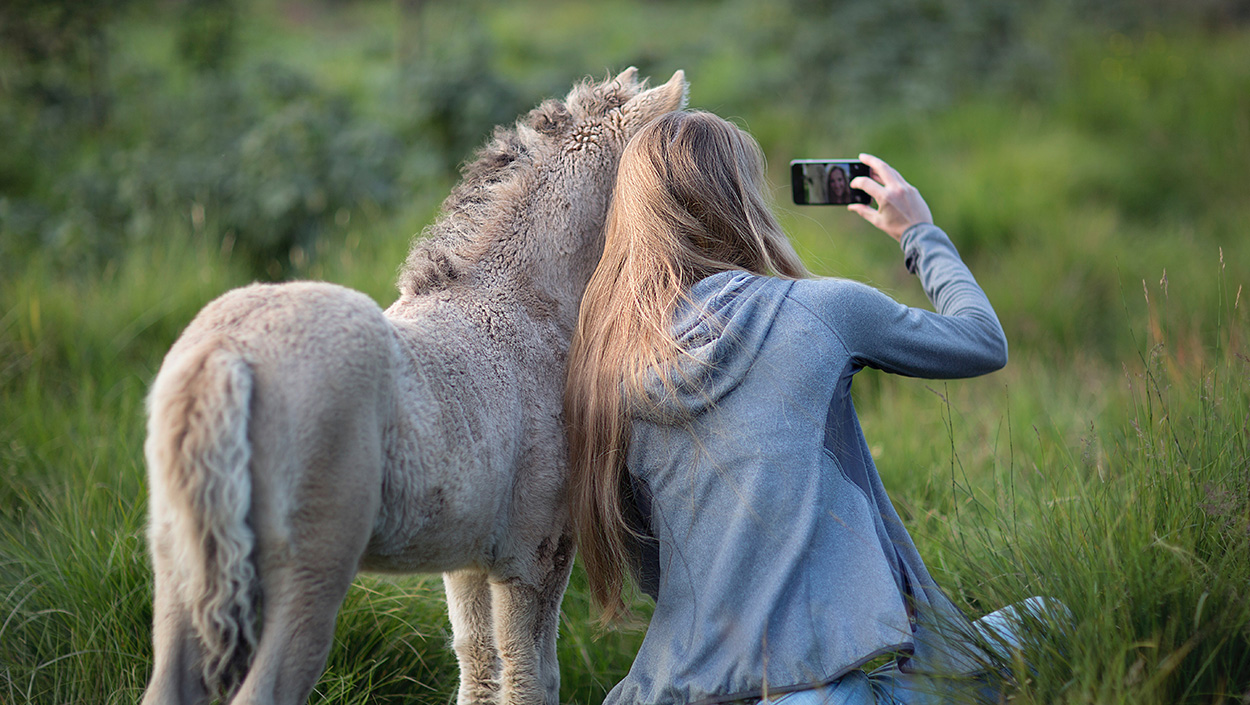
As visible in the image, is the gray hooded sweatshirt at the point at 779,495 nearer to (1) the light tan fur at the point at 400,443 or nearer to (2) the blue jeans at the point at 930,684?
(2) the blue jeans at the point at 930,684

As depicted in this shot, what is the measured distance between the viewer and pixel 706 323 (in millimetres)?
1947

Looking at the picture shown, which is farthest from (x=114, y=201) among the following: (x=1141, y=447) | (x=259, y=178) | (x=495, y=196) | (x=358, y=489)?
(x=1141, y=447)

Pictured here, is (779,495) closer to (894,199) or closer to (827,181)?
(894,199)

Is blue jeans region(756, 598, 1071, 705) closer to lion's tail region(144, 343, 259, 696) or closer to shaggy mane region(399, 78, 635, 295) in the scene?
lion's tail region(144, 343, 259, 696)

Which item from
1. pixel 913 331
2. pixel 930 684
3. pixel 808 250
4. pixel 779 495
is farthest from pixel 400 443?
pixel 808 250

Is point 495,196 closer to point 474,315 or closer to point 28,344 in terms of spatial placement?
point 474,315

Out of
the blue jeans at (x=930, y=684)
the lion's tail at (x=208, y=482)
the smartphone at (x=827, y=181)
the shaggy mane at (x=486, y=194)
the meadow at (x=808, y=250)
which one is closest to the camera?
the lion's tail at (x=208, y=482)

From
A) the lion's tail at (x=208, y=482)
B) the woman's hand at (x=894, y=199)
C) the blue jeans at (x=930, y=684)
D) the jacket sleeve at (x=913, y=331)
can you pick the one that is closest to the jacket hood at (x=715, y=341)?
the jacket sleeve at (x=913, y=331)

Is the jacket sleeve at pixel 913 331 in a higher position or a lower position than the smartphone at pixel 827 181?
lower

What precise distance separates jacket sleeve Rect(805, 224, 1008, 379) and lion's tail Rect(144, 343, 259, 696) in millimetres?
1199

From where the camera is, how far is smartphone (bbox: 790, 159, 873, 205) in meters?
2.49

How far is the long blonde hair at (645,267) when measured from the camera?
202 centimetres

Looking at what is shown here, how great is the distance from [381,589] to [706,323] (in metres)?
1.64

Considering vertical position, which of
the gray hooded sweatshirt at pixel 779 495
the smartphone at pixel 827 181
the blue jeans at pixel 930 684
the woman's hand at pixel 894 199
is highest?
the smartphone at pixel 827 181
